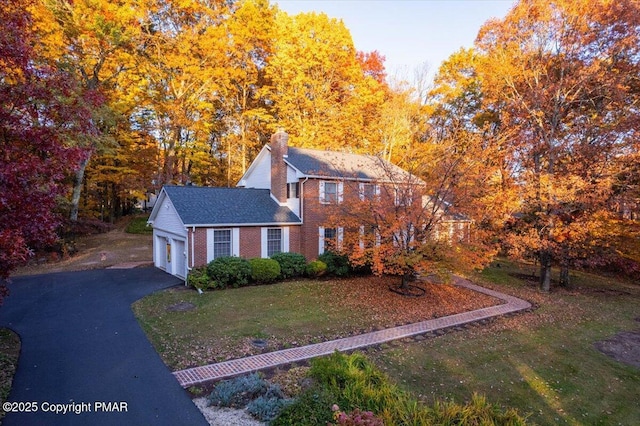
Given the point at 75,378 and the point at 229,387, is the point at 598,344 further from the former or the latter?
the point at 75,378

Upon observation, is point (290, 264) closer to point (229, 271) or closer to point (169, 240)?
point (229, 271)

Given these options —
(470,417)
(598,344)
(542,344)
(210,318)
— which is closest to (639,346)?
(598,344)

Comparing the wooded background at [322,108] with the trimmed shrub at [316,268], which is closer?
the wooded background at [322,108]

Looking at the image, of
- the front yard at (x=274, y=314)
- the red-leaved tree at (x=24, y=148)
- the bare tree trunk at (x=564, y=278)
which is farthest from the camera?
the bare tree trunk at (x=564, y=278)

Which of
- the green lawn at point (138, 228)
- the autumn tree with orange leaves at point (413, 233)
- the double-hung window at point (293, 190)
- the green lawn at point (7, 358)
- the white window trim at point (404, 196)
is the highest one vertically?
the double-hung window at point (293, 190)

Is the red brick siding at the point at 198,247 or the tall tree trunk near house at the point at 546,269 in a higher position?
the red brick siding at the point at 198,247

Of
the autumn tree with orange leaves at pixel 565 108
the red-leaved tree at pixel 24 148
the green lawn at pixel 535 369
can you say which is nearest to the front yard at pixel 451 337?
the green lawn at pixel 535 369

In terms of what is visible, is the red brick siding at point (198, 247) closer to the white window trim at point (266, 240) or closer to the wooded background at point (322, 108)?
the white window trim at point (266, 240)
